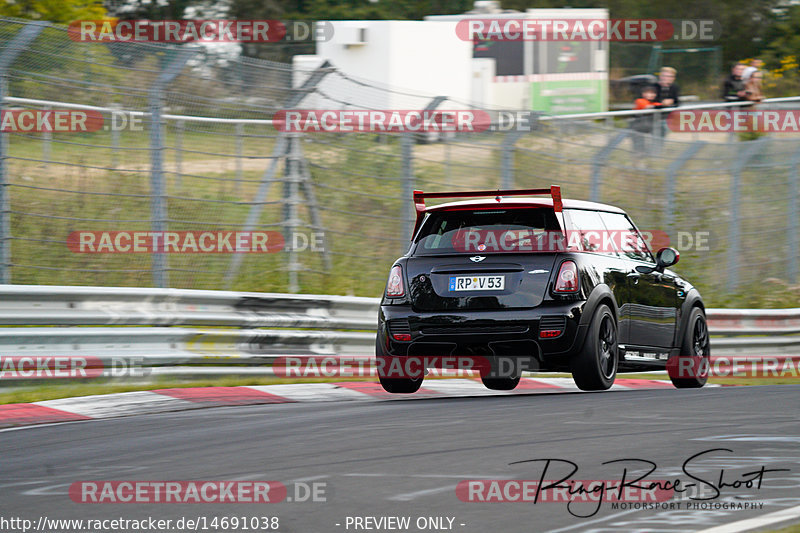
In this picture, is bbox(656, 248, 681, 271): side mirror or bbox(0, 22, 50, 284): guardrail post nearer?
bbox(0, 22, 50, 284): guardrail post

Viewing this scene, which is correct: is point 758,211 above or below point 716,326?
above

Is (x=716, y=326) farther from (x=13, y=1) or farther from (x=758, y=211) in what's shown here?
(x=13, y=1)

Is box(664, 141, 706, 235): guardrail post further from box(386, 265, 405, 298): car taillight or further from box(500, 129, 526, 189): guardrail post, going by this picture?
box(386, 265, 405, 298): car taillight

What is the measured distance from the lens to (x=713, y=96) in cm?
3281

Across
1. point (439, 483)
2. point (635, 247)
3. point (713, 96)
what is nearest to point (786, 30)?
point (713, 96)

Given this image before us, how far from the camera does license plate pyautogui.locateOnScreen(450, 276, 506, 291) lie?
9.31 m

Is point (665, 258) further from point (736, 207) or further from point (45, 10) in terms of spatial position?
point (45, 10)

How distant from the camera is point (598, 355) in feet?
31.2

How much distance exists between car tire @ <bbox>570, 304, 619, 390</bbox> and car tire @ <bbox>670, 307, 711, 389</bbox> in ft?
5.10

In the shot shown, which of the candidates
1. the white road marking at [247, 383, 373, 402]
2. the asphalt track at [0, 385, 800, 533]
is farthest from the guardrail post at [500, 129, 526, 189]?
the asphalt track at [0, 385, 800, 533]

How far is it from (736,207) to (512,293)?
9.40 m

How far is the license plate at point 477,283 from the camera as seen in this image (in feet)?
30.6

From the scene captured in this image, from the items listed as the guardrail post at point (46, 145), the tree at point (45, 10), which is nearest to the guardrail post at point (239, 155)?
the guardrail post at point (46, 145)

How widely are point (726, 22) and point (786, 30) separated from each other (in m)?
6.19
